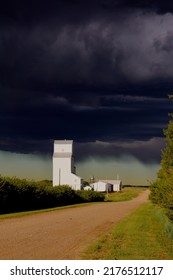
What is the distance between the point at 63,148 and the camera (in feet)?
303

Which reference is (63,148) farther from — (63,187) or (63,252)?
(63,252)

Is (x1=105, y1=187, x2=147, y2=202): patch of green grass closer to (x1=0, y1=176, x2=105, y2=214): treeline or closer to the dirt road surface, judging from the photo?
(x1=0, y1=176, x2=105, y2=214): treeline

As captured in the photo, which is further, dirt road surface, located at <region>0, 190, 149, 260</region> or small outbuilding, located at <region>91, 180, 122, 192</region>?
small outbuilding, located at <region>91, 180, 122, 192</region>

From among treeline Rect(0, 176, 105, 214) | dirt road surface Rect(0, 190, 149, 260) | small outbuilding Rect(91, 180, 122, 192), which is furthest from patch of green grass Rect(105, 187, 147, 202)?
dirt road surface Rect(0, 190, 149, 260)

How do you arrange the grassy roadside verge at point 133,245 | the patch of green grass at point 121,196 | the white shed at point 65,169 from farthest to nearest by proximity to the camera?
the white shed at point 65,169, the patch of green grass at point 121,196, the grassy roadside verge at point 133,245

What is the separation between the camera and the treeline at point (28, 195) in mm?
40025

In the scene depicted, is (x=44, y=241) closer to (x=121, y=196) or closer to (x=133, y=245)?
(x=133, y=245)

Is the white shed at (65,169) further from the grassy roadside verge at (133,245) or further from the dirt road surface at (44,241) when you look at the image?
the grassy roadside verge at (133,245)

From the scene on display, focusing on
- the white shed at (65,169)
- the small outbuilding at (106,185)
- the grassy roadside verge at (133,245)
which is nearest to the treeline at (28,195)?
the grassy roadside verge at (133,245)

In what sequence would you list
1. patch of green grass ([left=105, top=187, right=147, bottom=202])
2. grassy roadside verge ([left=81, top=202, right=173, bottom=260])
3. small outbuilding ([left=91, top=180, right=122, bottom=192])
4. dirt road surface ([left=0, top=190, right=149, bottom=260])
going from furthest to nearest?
small outbuilding ([left=91, top=180, right=122, bottom=192])
patch of green grass ([left=105, top=187, right=147, bottom=202])
grassy roadside verge ([left=81, top=202, right=173, bottom=260])
dirt road surface ([left=0, top=190, right=149, bottom=260])

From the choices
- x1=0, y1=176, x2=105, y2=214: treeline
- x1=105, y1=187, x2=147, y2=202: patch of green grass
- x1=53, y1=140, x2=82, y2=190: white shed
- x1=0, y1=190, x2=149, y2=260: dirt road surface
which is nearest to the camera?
x1=0, y1=190, x2=149, y2=260: dirt road surface

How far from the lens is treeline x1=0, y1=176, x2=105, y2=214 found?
40025 mm
